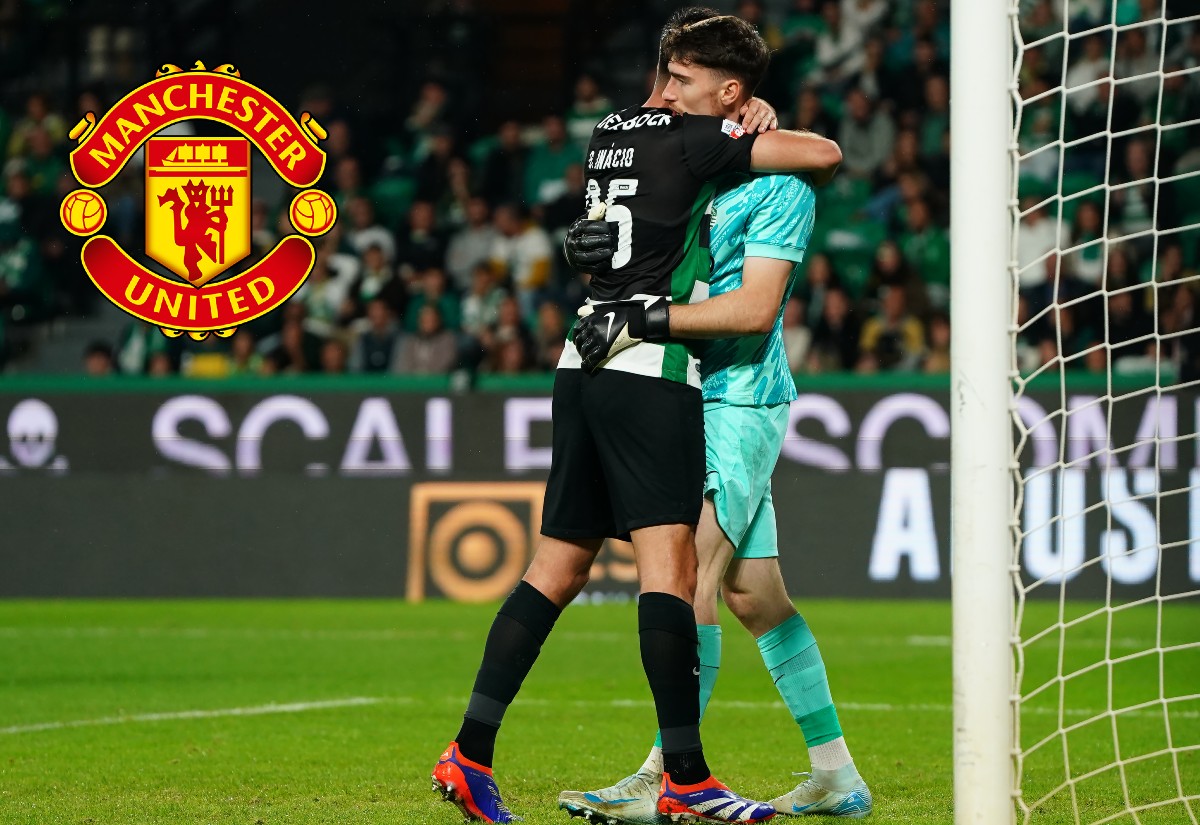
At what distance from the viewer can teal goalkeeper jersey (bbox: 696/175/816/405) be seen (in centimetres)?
408

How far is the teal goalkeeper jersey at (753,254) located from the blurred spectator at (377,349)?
8.25m

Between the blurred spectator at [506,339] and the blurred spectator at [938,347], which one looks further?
the blurred spectator at [506,339]

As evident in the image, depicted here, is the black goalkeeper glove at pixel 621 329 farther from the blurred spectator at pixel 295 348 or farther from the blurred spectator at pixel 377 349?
the blurred spectator at pixel 295 348

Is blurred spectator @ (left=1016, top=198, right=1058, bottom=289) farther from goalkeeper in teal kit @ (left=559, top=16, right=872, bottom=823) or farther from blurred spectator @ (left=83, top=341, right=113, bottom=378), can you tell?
goalkeeper in teal kit @ (left=559, top=16, right=872, bottom=823)

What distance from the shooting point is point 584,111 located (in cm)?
1520

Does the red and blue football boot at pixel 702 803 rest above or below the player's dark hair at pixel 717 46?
below

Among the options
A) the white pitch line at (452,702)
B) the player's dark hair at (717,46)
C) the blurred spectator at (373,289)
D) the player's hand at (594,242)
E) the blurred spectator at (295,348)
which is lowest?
the white pitch line at (452,702)

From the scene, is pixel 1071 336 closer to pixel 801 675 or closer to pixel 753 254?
pixel 801 675

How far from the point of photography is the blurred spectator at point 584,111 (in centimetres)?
1500

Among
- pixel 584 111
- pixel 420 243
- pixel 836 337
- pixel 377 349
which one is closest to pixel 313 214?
pixel 420 243

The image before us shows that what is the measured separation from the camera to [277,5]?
655 inches

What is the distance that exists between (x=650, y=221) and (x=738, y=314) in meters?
0.30

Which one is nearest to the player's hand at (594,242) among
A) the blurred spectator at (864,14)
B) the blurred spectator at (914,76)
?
the blurred spectator at (914,76)

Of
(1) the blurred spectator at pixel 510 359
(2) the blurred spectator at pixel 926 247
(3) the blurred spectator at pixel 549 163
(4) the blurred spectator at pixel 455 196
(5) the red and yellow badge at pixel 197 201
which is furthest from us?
(3) the blurred spectator at pixel 549 163
